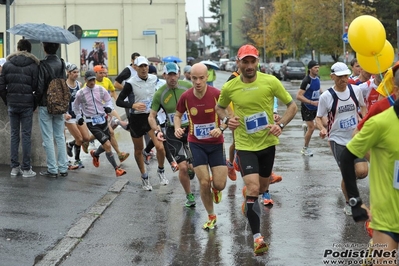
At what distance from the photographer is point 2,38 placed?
47938mm

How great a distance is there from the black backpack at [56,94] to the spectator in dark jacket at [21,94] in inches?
9.0

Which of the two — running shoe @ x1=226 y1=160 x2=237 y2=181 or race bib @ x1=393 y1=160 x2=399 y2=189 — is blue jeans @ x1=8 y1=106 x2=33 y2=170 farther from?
race bib @ x1=393 y1=160 x2=399 y2=189

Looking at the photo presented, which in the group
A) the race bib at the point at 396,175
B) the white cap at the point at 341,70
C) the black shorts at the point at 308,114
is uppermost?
the white cap at the point at 341,70

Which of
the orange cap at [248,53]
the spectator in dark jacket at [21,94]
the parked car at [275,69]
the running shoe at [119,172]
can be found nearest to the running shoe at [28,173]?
the spectator in dark jacket at [21,94]

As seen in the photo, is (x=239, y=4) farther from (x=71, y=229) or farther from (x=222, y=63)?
(x=71, y=229)

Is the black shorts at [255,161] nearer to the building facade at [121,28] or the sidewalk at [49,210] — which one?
the sidewalk at [49,210]

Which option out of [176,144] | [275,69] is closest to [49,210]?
[176,144]

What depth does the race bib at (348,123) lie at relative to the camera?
9469 millimetres

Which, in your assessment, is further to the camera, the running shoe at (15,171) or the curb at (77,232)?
the running shoe at (15,171)

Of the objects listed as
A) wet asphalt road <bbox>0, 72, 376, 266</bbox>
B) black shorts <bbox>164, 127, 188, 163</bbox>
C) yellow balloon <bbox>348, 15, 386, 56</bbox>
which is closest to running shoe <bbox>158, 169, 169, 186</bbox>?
wet asphalt road <bbox>0, 72, 376, 266</bbox>

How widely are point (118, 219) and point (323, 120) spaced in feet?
9.15

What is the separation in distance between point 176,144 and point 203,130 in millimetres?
1576

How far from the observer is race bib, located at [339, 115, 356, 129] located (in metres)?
9.47

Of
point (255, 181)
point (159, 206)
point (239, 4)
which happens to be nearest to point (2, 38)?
point (159, 206)
